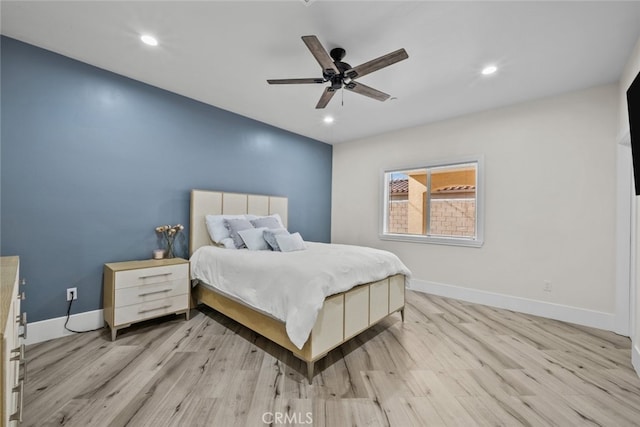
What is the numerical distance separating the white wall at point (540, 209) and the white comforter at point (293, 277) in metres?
1.47

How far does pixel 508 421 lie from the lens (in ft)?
4.97

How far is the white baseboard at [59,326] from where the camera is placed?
7.43ft

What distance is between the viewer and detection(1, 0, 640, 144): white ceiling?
6.05ft

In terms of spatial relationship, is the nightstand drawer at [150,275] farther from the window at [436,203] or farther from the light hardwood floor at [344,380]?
the window at [436,203]

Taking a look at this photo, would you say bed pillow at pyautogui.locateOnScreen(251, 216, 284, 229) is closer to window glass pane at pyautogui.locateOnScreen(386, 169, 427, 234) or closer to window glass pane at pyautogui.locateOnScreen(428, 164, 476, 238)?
window glass pane at pyautogui.locateOnScreen(386, 169, 427, 234)

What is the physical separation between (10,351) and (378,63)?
8.05ft

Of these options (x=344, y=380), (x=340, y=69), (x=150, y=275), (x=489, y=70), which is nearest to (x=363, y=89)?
(x=340, y=69)

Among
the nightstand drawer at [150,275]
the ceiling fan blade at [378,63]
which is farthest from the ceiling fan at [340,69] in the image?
the nightstand drawer at [150,275]

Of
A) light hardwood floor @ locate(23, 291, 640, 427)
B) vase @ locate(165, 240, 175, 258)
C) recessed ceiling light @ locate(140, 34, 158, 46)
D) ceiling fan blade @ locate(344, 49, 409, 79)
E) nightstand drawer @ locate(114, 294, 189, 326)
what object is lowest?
light hardwood floor @ locate(23, 291, 640, 427)

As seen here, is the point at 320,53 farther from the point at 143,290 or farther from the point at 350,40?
the point at 143,290

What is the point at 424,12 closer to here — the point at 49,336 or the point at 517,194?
the point at 517,194

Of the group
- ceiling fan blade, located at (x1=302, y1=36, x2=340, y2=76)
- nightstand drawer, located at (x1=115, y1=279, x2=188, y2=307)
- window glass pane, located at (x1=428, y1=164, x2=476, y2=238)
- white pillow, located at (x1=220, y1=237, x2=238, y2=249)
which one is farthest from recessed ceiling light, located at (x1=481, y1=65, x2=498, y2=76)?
nightstand drawer, located at (x1=115, y1=279, x2=188, y2=307)

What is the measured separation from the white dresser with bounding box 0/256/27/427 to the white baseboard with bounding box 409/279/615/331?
3.26 meters

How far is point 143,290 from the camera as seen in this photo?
8.26 ft
